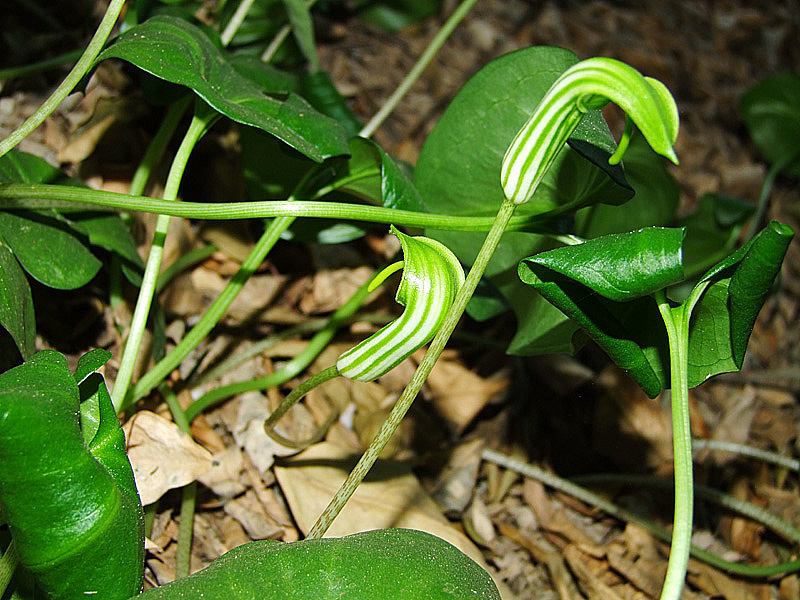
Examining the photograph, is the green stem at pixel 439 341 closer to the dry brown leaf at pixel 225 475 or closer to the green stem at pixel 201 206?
the green stem at pixel 201 206

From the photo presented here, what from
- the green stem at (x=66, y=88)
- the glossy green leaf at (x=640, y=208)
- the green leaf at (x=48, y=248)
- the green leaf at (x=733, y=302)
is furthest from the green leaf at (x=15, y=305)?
the glossy green leaf at (x=640, y=208)

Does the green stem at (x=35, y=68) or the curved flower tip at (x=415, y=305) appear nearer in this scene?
the curved flower tip at (x=415, y=305)

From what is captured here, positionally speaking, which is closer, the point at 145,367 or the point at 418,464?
the point at 145,367

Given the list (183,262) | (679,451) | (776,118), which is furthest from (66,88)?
(776,118)

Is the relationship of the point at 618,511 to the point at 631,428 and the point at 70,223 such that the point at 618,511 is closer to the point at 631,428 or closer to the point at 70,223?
the point at 631,428

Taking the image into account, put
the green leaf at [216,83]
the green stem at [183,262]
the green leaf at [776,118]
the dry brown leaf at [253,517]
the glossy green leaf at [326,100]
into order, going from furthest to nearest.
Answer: the green leaf at [776,118] → the glossy green leaf at [326,100] → the green stem at [183,262] → the dry brown leaf at [253,517] → the green leaf at [216,83]

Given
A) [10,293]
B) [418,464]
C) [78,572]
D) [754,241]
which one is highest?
[754,241]

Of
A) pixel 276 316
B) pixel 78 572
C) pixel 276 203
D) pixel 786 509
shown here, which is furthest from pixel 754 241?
pixel 786 509

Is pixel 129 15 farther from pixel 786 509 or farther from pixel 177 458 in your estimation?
pixel 786 509
